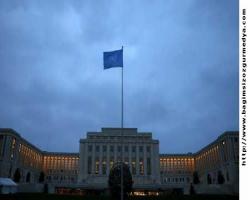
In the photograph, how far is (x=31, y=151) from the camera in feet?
419

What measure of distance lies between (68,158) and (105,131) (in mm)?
30276

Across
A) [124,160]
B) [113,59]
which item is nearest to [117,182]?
[113,59]

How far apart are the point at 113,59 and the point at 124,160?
93.0 metres

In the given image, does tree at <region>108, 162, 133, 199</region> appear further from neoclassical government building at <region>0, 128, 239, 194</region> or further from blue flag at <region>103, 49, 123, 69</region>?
neoclassical government building at <region>0, 128, 239, 194</region>

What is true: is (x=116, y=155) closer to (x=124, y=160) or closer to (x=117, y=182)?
(x=124, y=160)

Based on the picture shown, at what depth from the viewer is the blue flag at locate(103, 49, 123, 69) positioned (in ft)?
101

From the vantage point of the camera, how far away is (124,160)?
119250 mm

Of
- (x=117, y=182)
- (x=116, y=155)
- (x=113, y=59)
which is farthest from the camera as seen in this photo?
(x=116, y=155)

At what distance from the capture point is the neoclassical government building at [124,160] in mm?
89681

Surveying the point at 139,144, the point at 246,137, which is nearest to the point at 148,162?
the point at 139,144

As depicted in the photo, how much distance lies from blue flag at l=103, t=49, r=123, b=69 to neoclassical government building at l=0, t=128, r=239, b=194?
2101 inches

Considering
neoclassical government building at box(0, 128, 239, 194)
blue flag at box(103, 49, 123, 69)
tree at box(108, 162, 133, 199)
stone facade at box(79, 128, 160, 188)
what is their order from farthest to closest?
stone facade at box(79, 128, 160, 188) → neoclassical government building at box(0, 128, 239, 194) → tree at box(108, 162, 133, 199) → blue flag at box(103, 49, 123, 69)

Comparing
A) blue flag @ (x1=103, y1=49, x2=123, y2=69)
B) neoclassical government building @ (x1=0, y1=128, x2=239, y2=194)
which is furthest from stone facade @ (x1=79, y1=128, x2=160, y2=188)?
blue flag @ (x1=103, y1=49, x2=123, y2=69)

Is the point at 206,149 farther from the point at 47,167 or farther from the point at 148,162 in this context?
the point at 47,167
